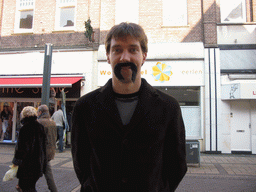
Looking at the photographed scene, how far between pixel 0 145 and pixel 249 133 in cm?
1259

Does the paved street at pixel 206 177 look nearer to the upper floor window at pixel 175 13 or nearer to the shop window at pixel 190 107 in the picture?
the shop window at pixel 190 107

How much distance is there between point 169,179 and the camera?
5.41 ft

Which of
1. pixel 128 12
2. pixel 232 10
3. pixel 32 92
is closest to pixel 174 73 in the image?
pixel 128 12

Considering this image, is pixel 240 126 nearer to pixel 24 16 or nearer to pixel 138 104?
pixel 138 104

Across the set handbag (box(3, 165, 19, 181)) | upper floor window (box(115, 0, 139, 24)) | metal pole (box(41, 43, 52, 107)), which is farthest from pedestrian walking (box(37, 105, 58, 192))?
upper floor window (box(115, 0, 139, 24))

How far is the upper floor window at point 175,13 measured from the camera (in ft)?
35.9

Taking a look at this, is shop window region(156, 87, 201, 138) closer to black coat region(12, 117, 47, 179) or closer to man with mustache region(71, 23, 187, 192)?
black coat region(12, 117, 47, 179)

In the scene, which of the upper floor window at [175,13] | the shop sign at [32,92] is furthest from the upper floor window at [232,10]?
the shop sign at [32,92]

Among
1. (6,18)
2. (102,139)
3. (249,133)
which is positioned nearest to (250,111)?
(249,133)

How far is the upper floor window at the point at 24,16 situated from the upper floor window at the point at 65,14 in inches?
66.4

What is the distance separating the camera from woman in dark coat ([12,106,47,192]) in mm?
3646

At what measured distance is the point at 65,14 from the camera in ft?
39.2

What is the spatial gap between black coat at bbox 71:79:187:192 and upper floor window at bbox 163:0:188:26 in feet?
33.5

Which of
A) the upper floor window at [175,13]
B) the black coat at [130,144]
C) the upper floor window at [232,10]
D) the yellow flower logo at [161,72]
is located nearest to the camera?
the black coat at [130,144]
